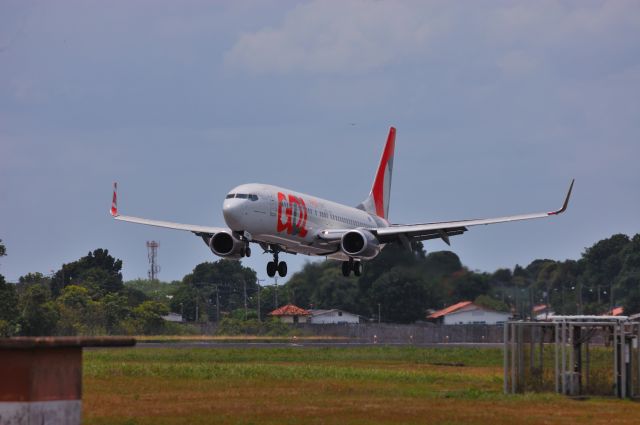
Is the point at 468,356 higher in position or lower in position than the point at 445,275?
lower

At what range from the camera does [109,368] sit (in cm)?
5044

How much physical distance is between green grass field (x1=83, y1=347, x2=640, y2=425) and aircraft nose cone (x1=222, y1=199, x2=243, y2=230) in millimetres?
7299

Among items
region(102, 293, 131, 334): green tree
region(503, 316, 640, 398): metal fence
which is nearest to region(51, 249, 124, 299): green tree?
region(102, 293, 131, 334): green tree

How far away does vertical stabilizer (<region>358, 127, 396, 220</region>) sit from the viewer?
269 feet

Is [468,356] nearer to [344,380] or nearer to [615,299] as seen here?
[344,380]

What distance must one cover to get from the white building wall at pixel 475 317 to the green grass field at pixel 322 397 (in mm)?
44892

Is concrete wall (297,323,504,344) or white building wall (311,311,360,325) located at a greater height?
white building wall (311,311,360,325)

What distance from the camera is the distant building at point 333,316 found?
126906mm

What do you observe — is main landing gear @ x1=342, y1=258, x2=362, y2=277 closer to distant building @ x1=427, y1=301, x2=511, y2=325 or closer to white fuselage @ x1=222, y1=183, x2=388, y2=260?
white fuselage @ x1=222, y1=183, x2=388, y2=260

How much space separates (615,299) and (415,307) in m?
16.9

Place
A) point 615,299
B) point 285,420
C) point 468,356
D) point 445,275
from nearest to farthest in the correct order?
1. point 285,420
2. point 468,356
3. point 445,275
4. point 615,299

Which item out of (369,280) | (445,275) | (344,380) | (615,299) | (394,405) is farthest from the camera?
(369,280)

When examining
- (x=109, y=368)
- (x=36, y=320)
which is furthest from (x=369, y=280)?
(x=109, y=368)

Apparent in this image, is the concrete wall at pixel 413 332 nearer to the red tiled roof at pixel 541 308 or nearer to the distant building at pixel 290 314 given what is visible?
the red tiled roof at pixel 541 308
